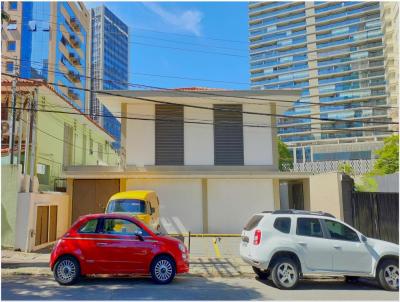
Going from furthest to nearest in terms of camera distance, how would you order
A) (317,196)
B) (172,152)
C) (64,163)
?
(64,163)
(172,152)
(317,196)

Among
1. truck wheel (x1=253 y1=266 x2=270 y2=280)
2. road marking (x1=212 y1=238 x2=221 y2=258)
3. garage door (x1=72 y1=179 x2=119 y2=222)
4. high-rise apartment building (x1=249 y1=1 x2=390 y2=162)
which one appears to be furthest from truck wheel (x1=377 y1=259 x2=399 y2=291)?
high-rise apartment building (x1=249 y1=1 x2=390 y2=162)

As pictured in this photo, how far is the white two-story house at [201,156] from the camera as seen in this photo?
18.3m

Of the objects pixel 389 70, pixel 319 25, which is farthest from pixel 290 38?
pixel 389 70

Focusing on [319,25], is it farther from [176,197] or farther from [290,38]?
[176,197]

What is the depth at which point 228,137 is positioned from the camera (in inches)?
754

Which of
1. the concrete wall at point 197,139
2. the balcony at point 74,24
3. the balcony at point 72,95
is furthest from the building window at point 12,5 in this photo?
the concrete wall at point 197,139

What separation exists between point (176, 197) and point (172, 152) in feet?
7.29

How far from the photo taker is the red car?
8695 millimetres

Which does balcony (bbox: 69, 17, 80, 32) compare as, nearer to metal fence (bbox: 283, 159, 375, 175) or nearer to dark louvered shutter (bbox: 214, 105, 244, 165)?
metal fence (bbox: 283, 159, 375, 175)

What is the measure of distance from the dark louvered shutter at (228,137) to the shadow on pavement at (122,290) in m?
9.95

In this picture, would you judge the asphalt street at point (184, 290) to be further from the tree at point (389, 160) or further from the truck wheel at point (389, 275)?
the tree at point (389, 160)

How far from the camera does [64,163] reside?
22.6 metres

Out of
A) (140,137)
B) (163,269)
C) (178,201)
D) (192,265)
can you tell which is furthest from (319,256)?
(140,137)

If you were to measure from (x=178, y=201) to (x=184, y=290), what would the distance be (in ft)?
33.9
